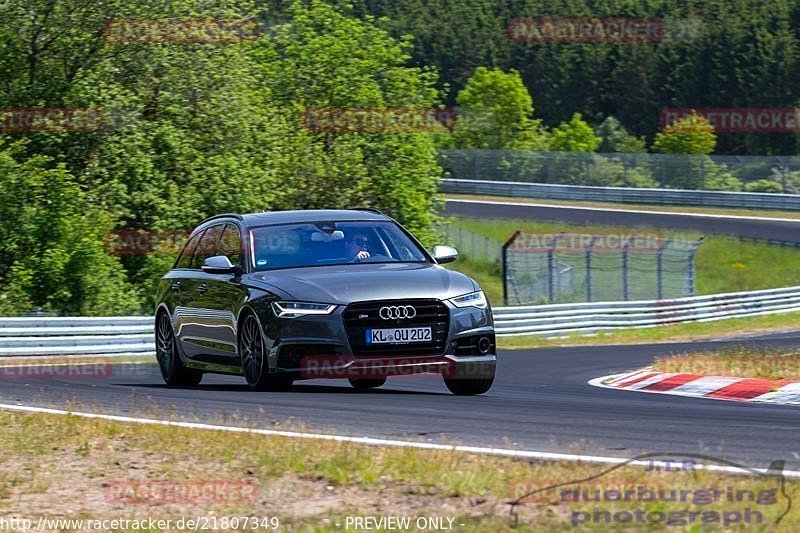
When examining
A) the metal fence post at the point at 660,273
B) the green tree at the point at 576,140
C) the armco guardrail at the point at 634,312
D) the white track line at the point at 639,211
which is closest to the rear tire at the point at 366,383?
the armco guardrail at the point at 634,312

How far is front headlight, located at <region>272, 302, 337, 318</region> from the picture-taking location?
10.2m

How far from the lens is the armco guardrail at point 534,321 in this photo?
22.4 m

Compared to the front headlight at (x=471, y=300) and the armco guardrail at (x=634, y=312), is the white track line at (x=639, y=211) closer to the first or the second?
the armco guardrail at (x=634, y=312)

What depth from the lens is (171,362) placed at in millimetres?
12953

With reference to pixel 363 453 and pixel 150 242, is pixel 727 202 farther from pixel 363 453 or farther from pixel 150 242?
pixel 363 453

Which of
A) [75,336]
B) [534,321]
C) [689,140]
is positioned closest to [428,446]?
[75,336]

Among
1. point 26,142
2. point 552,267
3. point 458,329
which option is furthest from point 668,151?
point 458,329

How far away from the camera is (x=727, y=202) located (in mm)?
55062

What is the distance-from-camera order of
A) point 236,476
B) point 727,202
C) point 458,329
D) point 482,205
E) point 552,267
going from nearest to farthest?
point 236,476
point 458,329
point 552,267
point 727,202
point 482,205

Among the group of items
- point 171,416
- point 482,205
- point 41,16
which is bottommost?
point 482,205

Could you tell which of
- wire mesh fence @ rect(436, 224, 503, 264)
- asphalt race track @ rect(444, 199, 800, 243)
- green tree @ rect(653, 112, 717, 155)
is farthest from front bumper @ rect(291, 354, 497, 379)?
green tree @ rect(653, 112, 717, 155)

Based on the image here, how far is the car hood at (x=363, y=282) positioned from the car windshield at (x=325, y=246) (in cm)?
19

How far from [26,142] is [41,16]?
3500mm

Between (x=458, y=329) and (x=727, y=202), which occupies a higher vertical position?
(x=458, y=329)
